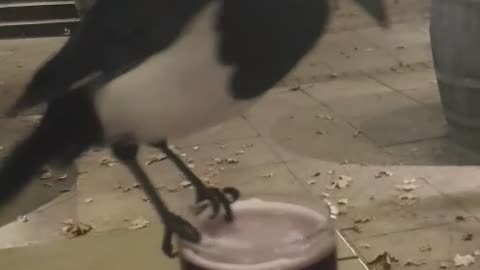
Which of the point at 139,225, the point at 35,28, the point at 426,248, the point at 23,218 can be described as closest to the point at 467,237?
the point at 426,248

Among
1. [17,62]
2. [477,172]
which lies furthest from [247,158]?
[17,62]

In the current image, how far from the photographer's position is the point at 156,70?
1.89ft

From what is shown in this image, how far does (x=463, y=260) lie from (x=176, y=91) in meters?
1.02

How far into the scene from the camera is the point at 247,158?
2.04 meters

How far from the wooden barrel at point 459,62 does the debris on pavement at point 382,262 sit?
59 centimetres

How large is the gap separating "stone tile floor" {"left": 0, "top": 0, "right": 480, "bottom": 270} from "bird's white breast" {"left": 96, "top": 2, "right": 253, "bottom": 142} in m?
0.45

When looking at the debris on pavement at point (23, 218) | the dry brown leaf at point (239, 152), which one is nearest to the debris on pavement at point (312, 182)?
the dry brown leaf at point (239, 152)

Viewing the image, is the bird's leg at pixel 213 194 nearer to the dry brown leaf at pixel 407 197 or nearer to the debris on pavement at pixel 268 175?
the dry brown leaf at pixel 407 197

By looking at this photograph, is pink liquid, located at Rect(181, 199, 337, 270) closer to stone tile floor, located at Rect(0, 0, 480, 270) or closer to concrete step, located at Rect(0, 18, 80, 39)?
stone tile floor, located at Rect(0, 0, 480, 270)

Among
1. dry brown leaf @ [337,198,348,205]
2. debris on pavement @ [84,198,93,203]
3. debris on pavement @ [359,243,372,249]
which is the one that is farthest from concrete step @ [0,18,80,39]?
debris on pavement @ [359,243,372,249]

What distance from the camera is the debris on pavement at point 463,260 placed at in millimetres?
1463

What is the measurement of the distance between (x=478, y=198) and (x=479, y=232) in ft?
0.50

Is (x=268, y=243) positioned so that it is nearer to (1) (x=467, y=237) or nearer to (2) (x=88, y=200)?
(1) (x=467, y=237)

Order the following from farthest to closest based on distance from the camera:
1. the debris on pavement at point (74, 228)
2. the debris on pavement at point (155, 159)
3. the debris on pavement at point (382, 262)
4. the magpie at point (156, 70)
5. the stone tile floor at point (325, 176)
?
the debris on pavement at point (155, 159), the debris on pavement at point (74, 228), the debris on pavement at point (382, 262), the stone tile floor at point (325, 176), the magpie at point (156, 70)
